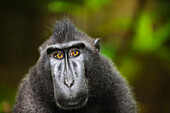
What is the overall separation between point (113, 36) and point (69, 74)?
23.3 ft

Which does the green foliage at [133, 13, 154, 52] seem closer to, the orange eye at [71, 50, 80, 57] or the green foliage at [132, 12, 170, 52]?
the green foliage at [132, 12, 170, 52]

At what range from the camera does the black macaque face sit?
5340 mm

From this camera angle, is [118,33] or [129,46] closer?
[129,46]

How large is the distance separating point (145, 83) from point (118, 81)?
5703mm

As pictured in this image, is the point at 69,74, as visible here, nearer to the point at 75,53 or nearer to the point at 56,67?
the point at 56,67

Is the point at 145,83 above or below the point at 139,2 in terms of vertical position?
below

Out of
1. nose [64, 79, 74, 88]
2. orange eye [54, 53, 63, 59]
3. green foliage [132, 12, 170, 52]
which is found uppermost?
green foliage [132, 12, 170, 52]

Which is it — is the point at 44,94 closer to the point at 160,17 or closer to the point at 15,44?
the point at 160,17

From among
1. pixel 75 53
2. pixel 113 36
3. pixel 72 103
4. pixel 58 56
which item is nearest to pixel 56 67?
pixel 58 56

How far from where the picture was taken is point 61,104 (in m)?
5.43

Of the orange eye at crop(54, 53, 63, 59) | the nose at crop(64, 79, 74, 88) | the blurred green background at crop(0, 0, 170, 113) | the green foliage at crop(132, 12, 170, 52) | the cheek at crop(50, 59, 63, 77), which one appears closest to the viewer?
the nose at crop(64, 79, 74, 88)

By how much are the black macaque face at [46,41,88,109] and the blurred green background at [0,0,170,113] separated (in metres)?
2.18

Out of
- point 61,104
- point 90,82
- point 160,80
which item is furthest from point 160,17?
point 61,104

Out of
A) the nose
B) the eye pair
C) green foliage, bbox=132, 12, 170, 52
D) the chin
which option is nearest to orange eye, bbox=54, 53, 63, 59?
the eye pair
